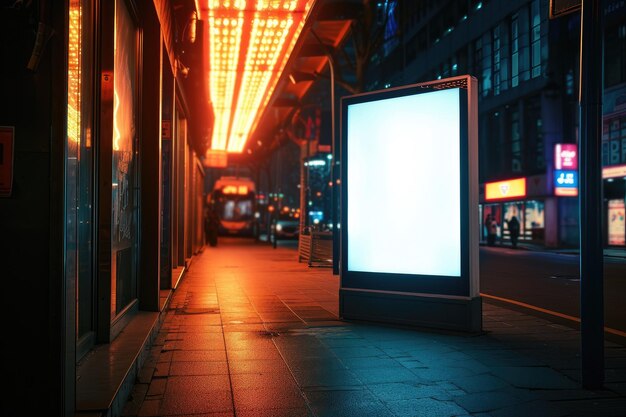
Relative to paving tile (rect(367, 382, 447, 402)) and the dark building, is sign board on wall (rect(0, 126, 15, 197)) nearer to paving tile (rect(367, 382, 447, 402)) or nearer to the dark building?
paving tile (rect(367, 382, 447, 402))

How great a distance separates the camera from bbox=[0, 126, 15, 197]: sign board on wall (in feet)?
11.4

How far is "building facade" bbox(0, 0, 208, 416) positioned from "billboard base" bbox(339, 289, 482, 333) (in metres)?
2.54

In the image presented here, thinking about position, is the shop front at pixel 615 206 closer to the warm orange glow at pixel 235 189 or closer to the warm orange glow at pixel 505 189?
the warm orange glow at pixel 505 189

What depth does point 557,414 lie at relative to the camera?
4.74 meters

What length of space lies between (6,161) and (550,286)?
12.7 meters

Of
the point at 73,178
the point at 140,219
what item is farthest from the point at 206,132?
the point at 73,178

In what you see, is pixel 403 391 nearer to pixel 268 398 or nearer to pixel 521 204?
pixel 268 398

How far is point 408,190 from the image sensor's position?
8258 millimetres

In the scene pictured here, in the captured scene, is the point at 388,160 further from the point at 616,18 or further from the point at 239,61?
the point at 616,18

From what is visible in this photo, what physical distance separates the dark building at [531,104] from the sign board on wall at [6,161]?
62.3 feet

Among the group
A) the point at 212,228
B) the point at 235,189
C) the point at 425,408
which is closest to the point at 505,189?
the point at 235,189

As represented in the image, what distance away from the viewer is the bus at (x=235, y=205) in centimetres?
4488

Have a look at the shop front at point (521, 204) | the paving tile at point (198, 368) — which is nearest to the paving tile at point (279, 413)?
the paving tile at point (198, 368)

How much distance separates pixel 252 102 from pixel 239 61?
413 cm
